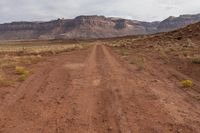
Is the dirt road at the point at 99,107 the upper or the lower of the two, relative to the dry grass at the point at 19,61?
upper

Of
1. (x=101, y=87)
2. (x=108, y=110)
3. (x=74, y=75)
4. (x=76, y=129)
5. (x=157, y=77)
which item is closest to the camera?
(x=76, y=129)

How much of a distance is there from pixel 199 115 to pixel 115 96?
2.98 m

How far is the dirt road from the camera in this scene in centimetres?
745

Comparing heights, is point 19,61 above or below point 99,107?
below

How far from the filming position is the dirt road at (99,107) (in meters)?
7.45

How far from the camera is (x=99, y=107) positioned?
915cm

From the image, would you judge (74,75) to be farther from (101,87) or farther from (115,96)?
(115,96)

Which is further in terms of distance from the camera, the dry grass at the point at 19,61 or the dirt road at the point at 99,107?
the dry grass at the point at 19,61

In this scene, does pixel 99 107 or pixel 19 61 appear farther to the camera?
pixel 19 61

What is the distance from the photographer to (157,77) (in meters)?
14.8

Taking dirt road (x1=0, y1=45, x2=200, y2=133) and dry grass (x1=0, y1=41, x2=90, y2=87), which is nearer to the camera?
dirt road (x1=0, y1=45, x2=200, y2=133)

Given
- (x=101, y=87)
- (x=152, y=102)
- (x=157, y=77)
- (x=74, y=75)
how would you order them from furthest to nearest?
(x=74, y=75), (x=157, y=77), (x=101, y=87), (x=152, y=102)

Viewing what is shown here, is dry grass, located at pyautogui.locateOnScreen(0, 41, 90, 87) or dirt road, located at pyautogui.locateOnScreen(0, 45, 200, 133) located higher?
dirt road, located at pyautogui.locateOnScreen(0, 45, 200, 133)

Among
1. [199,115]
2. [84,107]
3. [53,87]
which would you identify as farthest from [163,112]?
[53,87]
